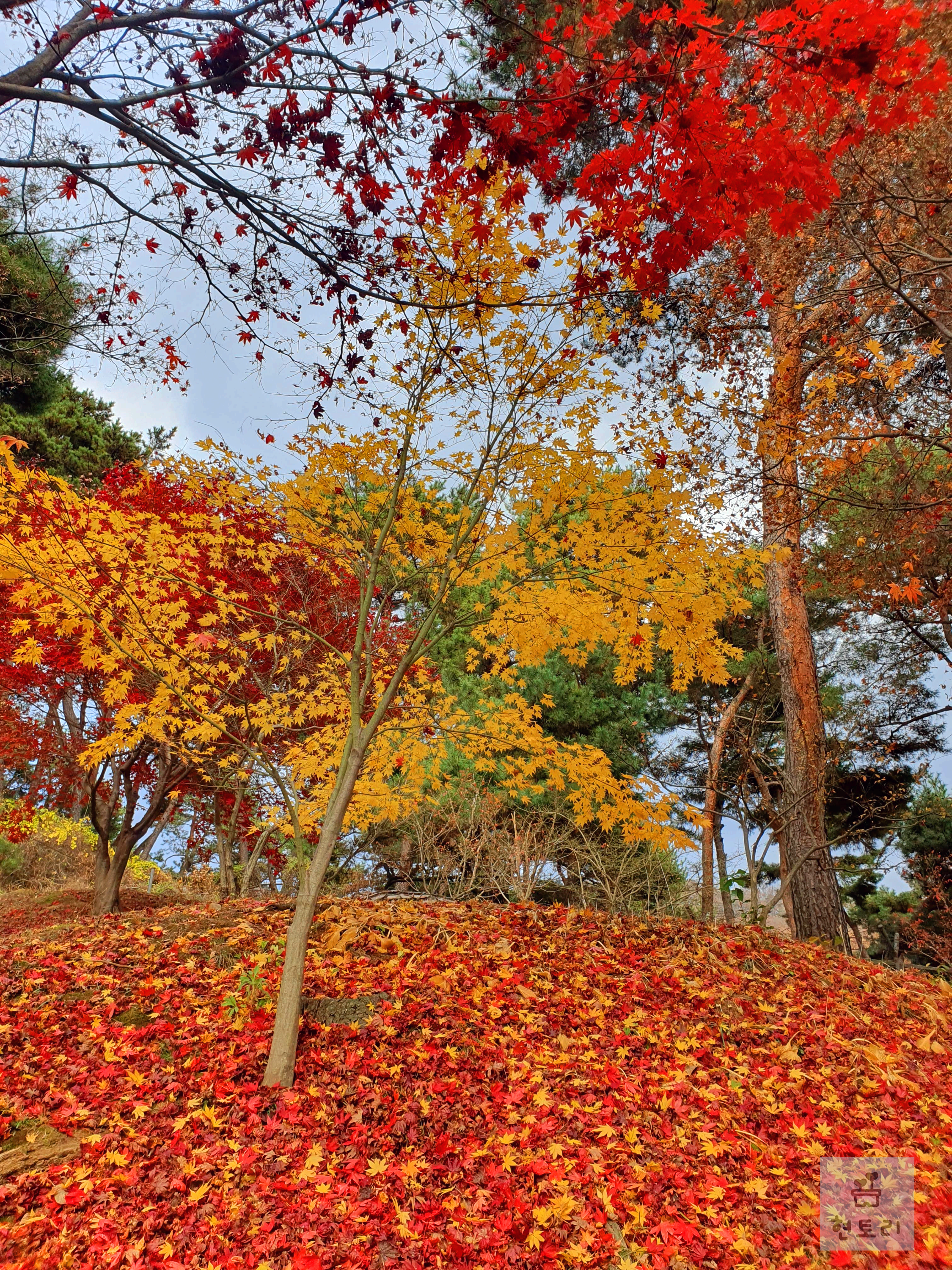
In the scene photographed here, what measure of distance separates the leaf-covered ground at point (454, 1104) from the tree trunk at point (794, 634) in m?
1.45

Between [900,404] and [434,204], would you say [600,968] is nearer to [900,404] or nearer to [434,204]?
[434,204]

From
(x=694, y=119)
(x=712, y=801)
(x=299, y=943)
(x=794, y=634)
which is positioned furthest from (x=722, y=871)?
(x=694, y=119)

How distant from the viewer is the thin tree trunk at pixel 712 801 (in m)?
9.11

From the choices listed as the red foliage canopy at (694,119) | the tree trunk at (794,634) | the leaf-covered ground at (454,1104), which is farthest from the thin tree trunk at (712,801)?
the red foliage canopy at (694,119)

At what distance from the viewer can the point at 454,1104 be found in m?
3.73

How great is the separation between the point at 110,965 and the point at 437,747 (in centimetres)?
315

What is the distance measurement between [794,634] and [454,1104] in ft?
20.8

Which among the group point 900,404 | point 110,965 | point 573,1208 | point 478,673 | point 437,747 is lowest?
point 573,1208

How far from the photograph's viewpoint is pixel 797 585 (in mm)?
8039

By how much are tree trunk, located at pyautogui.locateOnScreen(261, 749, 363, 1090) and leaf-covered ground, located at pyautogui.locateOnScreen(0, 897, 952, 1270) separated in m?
0.15

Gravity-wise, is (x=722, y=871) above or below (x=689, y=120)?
below

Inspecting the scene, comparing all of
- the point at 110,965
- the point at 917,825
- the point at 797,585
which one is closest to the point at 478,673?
the point at 797,585

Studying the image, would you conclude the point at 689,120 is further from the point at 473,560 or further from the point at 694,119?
the point at 473,560

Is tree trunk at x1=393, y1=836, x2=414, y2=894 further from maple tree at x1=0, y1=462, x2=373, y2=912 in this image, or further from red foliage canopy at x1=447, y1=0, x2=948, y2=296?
red foliage canopy at x1=447, y1=0, x2=948, y2=296
